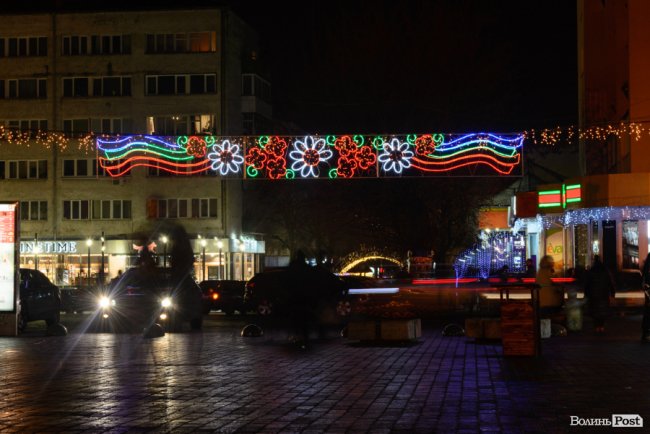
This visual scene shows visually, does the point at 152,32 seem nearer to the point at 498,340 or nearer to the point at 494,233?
the point at 494,233

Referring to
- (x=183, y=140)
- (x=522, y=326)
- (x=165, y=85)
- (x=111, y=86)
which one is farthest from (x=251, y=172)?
(x=111, y=86)

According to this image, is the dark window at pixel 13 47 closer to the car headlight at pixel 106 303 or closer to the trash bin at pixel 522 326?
the car headlight at pixel 106 303

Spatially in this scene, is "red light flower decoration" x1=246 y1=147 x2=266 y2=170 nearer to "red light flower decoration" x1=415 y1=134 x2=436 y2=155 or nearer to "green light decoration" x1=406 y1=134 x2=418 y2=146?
"green light decoration" x1=406 y1=134 x2=418 y2=146

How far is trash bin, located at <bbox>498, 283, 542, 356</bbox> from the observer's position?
16656 millimetres

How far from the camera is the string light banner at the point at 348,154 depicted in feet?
101

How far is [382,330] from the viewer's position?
1977cm

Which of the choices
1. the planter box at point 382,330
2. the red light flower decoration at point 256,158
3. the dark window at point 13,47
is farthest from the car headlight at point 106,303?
the dark window at point 13,47

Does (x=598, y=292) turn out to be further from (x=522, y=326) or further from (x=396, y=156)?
(x=522, y=326)

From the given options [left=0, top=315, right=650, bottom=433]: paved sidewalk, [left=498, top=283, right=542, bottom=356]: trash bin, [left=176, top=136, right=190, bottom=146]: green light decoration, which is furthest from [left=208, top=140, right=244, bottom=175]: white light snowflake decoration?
[left=498, top=283, right=542, bottom=356]: trash bin

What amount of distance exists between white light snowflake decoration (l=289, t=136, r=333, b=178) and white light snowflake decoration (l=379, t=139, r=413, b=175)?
5.28 ft

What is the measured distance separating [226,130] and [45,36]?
13572mm

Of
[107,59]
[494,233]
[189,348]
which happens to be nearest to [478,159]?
[189,348]

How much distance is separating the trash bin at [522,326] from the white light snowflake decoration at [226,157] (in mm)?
15765

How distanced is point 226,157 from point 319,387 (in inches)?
756
